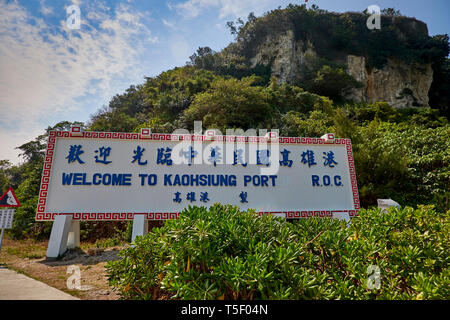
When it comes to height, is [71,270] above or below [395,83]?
below

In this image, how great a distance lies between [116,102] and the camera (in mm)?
29156

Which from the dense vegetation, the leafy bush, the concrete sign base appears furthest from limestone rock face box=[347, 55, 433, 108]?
the concrete sign base

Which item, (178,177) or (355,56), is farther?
(355,56)

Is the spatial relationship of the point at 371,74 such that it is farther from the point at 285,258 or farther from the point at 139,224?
the point at 285,258

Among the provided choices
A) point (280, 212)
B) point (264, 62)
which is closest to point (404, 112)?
point (264, 62)

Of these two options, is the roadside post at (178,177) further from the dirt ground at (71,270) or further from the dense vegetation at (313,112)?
the dense vegetation at (313,112)

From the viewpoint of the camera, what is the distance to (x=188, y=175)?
716cm

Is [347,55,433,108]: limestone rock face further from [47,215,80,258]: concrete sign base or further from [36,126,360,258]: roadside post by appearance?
[47,215,80,258]: concrete sign base

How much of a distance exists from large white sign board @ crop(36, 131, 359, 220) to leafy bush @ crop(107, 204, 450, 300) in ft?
13.6

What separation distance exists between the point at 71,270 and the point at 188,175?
3578 millimetres

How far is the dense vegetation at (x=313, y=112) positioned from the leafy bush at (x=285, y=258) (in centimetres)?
739

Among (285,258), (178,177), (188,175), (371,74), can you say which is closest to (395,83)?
(371,74)
